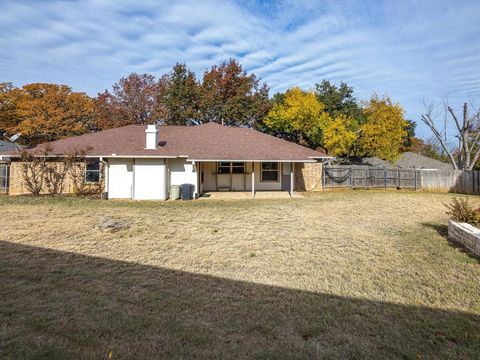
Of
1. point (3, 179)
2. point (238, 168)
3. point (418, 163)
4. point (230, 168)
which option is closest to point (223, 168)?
point (230, 168)

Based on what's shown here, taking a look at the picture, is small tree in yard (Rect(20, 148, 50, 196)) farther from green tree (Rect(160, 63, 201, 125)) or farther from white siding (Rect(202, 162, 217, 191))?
green tree (Rect(160, 63, 201, 125))

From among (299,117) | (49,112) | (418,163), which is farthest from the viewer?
(418,163)

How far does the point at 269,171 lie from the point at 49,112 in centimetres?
2745

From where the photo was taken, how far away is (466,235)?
24.3 ft

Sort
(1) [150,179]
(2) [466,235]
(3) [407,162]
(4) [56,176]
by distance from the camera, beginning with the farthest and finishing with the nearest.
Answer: (3) [407,162], (4) [56,176], (1) [150,179], (2) [466,235]

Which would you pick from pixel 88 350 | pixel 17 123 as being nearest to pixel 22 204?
pixel 88 350

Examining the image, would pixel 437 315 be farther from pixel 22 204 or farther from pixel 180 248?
pixel 22 204

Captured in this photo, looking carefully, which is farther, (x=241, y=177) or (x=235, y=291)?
(x=241, y=177)

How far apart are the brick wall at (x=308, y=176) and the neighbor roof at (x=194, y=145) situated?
180cm

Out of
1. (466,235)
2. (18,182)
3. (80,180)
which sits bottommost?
(466,235)

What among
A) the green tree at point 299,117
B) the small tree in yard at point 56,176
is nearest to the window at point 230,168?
the small tree in yard at point 56,176

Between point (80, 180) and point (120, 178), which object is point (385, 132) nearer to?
point (120, 178)

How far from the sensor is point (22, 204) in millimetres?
A: 13453

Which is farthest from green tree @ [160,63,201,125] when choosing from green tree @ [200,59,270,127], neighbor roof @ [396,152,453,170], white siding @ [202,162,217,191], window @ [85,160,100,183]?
neighbor roof @ [396,152,453,170]
